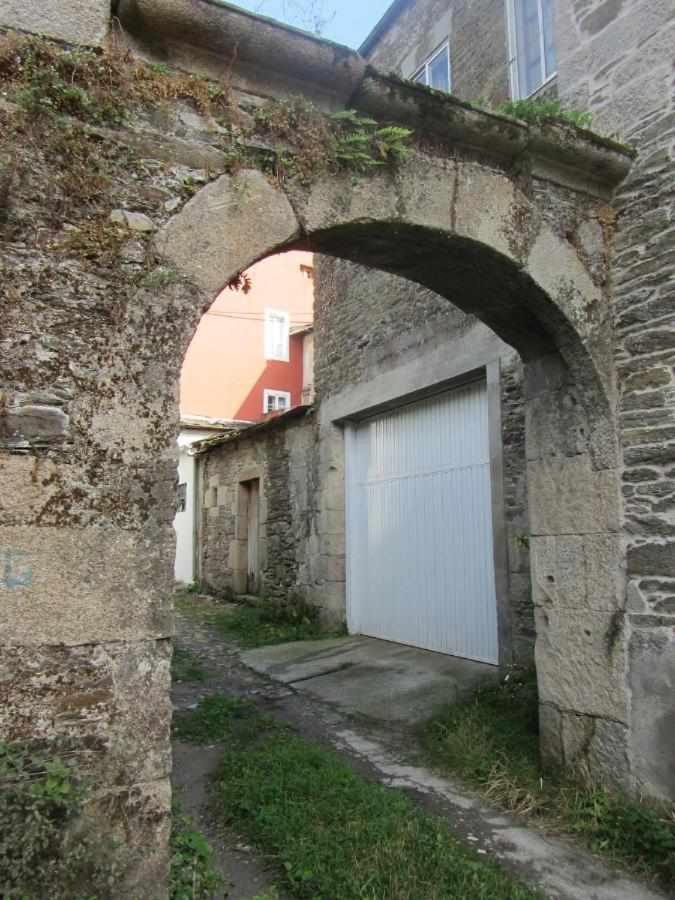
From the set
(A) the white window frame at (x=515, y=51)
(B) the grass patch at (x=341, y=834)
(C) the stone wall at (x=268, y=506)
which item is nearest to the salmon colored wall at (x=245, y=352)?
(C) the stone wall at (x=268, y=506)

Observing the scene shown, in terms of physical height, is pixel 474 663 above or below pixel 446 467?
below

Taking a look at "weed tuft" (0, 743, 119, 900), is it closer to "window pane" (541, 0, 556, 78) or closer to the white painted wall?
"window pane" (541, 0, 556, 78)

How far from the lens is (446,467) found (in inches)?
244

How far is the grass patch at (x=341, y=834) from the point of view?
256 centimetres

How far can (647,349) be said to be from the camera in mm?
3357

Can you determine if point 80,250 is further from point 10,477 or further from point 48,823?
point 48,823

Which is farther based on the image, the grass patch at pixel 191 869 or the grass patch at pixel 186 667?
the grass patch at pixel 186 667

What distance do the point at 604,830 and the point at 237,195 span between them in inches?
128

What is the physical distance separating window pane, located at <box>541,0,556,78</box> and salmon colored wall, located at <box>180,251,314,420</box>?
11106 millimetres

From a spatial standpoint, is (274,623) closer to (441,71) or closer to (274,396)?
(441,71)

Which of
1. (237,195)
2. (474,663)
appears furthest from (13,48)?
(474,663)

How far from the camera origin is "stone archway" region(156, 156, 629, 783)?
2977mm

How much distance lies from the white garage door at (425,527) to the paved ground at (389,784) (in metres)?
1.39

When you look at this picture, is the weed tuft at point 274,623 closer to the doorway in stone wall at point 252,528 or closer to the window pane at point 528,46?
the doorway in stone wall at point 252,528
